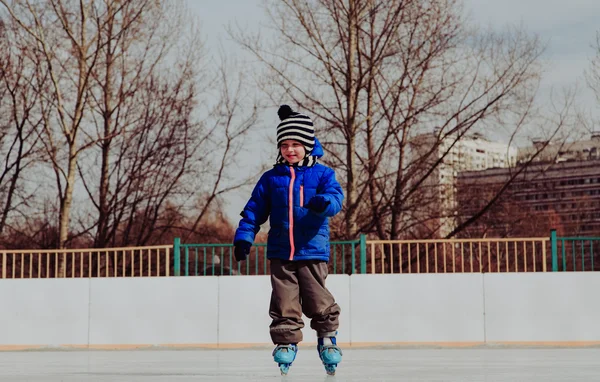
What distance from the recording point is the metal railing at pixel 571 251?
Result: 10.6 meters

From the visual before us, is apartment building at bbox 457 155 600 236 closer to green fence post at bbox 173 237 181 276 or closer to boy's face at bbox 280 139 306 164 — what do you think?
green fence post at bbox 173 237 181 276

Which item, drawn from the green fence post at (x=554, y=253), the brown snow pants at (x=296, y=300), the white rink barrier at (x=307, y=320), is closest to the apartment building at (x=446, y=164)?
the green fence post at (x=554, y=253)

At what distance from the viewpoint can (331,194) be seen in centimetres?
480

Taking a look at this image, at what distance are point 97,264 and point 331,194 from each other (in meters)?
7.24

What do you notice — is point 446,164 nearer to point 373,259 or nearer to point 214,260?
point 373,259

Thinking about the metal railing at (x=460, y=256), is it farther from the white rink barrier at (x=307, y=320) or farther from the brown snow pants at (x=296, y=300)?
the brown snow pants at (x=296, y=300)

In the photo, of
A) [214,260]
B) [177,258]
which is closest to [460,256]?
[214,260]

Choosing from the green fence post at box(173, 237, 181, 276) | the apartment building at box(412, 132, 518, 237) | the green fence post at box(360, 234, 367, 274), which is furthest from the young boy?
the apartment building at box(412, 132, 518, 237)

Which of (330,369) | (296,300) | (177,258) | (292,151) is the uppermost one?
(292,151)

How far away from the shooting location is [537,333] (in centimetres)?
1027

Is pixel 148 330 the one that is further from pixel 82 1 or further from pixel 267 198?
pixel 82 1

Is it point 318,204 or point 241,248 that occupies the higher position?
point 318,204

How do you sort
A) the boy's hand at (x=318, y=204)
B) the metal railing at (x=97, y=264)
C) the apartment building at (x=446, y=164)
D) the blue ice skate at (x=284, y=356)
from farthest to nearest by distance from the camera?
the apartment building at (x=446, y=164) < the metal railing at (x=97, y=264) < the blue ice skate at (x=284, y=356) < the boy's hand at (x=318, y=204)

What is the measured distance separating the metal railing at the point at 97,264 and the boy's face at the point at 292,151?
6.03 metres
